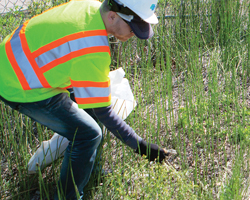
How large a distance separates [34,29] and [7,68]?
0.25 m

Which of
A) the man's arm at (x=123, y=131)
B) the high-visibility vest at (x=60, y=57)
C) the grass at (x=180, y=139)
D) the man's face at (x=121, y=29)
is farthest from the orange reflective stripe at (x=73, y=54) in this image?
the grass at (x=180, y=139)

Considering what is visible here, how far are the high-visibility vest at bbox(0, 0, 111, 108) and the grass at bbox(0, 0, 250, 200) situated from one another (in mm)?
456

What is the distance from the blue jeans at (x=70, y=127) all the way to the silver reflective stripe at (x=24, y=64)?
4.9 inches

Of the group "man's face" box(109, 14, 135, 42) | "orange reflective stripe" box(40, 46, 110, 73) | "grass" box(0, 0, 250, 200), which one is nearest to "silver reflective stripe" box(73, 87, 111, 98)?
"orange reflective stripe" box(40, 46, 110, 73)

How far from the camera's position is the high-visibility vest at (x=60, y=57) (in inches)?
53.4

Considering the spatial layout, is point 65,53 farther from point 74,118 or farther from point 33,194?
point 33,194

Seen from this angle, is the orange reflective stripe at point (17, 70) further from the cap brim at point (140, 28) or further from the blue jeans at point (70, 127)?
the cap brim at point (140, 28)

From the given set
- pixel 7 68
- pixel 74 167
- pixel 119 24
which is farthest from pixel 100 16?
pixel 74 167

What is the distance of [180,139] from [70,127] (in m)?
0.89

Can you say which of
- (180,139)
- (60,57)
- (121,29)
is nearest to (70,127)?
(60,57)

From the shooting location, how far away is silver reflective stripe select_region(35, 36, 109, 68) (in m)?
1.36

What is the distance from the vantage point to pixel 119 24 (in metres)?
1.40

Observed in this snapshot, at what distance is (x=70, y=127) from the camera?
5.21 feet

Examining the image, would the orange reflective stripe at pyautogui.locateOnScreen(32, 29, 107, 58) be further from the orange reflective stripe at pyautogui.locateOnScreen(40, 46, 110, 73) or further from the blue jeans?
the blue jeans
